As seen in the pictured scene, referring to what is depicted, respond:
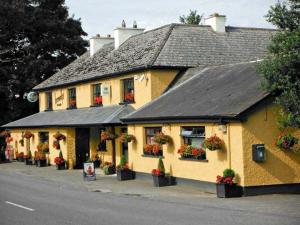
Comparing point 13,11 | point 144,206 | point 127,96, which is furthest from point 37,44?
point 144,206

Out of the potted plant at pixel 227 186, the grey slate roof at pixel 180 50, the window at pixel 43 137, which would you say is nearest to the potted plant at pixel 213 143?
the potted plant at pixel 227 186

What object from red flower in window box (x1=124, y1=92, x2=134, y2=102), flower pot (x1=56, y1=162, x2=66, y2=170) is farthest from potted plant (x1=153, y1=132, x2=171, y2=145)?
flower pot (x1=56, y1=162, x2=66, y2=170)

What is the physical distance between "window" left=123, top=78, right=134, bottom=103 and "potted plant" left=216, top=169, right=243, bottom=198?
469 inches

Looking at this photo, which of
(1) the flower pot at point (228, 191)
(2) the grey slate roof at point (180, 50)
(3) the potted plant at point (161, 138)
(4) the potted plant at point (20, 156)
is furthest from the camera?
(4) the potted plant at point (20, 156)

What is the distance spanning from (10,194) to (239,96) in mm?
8968

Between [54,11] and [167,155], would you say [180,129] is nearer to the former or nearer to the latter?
[167,155]

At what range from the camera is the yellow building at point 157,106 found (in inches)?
768

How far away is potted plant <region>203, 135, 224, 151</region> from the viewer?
19438mm

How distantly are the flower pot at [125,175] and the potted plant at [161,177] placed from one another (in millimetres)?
2824

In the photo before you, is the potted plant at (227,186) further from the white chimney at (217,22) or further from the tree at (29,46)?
the tree at (29,46)

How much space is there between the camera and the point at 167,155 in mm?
23625

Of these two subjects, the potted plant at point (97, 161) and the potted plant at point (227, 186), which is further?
the potted plant at point (97, 161)

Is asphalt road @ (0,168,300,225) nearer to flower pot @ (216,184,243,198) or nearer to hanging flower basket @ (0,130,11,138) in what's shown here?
flower pot @ (216,184,243,198)

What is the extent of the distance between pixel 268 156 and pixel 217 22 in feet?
49.1
